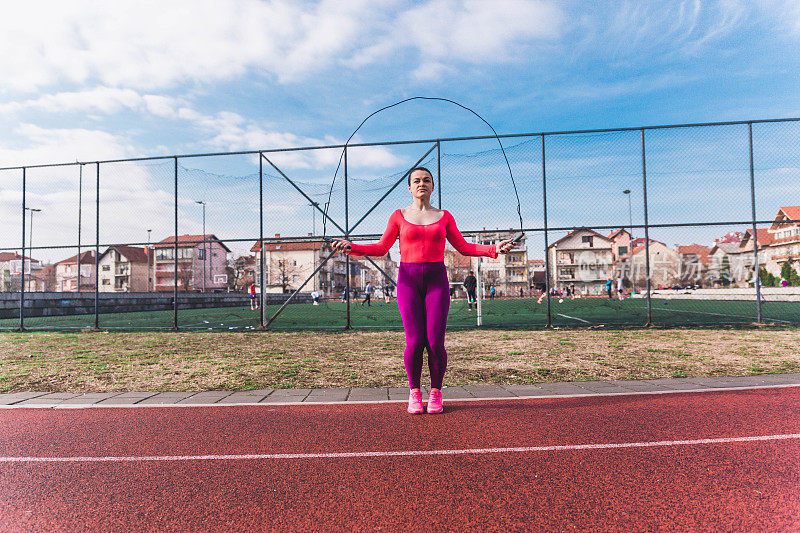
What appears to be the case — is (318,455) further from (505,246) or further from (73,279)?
(73,279)

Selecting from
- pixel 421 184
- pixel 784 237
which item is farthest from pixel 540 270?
pixel 421 184

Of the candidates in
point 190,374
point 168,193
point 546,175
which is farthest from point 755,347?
point 168,193

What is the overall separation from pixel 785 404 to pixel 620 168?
→ 286 inches

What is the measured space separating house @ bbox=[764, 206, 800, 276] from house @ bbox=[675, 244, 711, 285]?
139 cm

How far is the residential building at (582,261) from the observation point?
11.6 m

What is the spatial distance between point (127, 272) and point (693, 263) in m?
23.7

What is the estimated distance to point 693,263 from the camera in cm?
1388

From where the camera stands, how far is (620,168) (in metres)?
10.4

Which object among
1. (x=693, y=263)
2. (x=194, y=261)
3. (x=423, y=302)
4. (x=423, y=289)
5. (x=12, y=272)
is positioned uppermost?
(x=194, y=261)

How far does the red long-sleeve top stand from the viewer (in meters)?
4.04

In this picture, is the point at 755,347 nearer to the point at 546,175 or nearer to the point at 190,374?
the point at 546,175

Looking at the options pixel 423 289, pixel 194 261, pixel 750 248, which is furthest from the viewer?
pixel 194 261

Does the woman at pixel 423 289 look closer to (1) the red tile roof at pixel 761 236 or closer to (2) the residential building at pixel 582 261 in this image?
(2) the residential building at pixel 582 261

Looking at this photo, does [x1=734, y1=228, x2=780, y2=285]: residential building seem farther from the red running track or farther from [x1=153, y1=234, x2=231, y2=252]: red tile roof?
[x1=153, y1=234, x2=231, y2=252]: red tile roof
